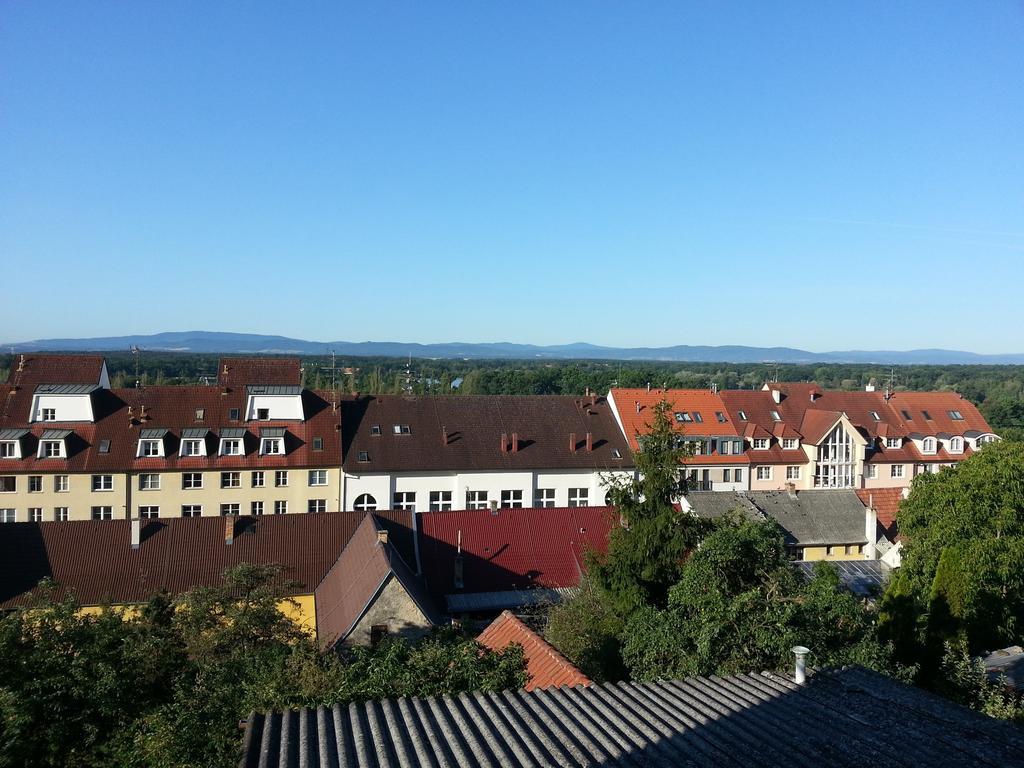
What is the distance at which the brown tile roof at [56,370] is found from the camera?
43.6m

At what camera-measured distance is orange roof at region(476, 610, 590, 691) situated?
14.9 metres

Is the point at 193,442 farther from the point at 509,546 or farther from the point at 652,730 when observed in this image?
the point at 652,730

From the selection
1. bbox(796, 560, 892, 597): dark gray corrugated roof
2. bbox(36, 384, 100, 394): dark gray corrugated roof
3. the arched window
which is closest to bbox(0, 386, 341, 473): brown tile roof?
bbox(36, 384, 100, 394): dark gray corrugated roof

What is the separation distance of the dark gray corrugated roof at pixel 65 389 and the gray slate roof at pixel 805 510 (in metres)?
29.6

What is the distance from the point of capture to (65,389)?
141 ft

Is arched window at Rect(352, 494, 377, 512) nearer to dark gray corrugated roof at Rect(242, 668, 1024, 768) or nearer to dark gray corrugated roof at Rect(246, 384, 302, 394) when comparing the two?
dark gray corrugated roof at Rect(246, 384, 302, 394)

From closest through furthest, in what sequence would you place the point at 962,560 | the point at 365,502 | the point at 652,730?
the point at 652,730, the point at 962,560, the point at 365,502

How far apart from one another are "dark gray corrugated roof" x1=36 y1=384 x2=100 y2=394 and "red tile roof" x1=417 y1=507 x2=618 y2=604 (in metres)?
21.8

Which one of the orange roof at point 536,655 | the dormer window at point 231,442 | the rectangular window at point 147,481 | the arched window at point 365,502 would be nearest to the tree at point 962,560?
the orange roof at point 536,655

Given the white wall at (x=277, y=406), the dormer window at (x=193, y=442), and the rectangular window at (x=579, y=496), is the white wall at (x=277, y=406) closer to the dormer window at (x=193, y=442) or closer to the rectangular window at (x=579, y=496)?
the dormer window at (x=193, y=442)

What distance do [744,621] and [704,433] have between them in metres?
34.4

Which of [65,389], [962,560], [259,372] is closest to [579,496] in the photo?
[259,372]

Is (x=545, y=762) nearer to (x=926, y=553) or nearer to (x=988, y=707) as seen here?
(x=988, y=707)

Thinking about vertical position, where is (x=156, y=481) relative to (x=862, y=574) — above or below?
above
